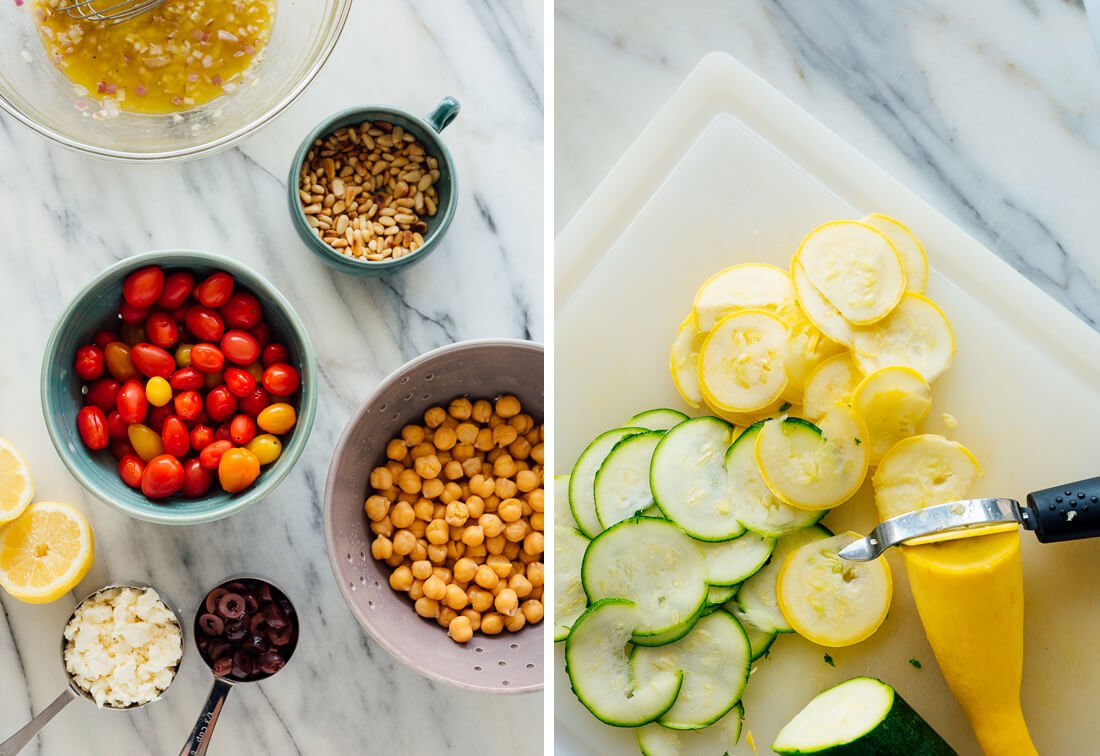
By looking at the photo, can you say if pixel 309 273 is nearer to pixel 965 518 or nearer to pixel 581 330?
pixel 581 330

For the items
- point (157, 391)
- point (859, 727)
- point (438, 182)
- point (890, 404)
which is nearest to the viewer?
point (859, 727)

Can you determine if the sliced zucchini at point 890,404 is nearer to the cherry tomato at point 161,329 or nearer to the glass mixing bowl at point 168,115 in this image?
the glass mixing bowl at point 168,115

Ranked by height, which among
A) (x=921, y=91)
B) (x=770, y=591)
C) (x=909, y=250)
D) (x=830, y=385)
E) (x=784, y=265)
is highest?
(x=921, y=91)

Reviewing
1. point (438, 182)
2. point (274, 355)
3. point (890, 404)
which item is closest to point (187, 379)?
point (274, 355)

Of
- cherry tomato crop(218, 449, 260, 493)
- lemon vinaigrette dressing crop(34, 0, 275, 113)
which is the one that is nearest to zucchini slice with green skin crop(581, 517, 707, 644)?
cherry tomato crop(218, 449, 260, 493)

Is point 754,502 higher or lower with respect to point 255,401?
higher

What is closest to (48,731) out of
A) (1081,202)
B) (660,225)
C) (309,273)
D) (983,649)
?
(309,273)

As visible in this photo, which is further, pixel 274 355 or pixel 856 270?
pixel 274 355

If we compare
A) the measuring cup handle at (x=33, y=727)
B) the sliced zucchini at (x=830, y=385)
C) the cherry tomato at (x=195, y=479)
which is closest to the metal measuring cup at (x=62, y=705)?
the measuring cup handle at (x=33, y=727)

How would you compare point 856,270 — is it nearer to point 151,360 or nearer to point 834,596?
point 834,596
